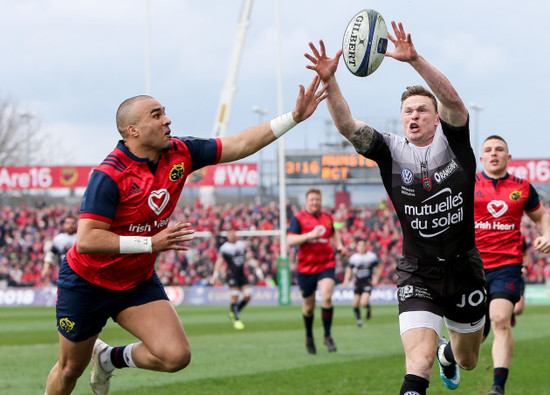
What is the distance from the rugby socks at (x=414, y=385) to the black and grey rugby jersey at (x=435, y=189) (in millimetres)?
976

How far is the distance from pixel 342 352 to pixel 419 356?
307 inches

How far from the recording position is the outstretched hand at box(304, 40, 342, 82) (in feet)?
20.8

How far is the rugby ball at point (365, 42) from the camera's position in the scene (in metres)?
6.14

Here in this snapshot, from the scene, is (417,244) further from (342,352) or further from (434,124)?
(342,352)

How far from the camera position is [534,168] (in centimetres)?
4025

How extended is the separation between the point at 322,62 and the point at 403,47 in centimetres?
73

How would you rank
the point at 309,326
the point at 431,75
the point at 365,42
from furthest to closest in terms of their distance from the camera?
the point at 309,326 → the point at 365,42 → the point at 431,75

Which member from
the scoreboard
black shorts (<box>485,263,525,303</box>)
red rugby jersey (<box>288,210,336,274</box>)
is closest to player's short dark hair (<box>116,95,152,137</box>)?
black shorts (<box>485,263,525,303</box>)

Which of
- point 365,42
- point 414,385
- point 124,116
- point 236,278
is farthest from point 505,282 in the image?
point 236,278

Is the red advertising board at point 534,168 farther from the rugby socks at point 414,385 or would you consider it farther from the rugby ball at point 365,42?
the rugby socks at point 414,385

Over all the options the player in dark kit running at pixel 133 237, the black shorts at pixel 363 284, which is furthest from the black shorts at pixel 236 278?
the player in dark kit running at pixel 133 237

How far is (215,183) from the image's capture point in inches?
1510

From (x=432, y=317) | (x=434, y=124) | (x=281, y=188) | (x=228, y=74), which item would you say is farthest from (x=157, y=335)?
(x=228, y=74)

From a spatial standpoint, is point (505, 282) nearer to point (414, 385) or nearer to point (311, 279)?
point (414, 385)
